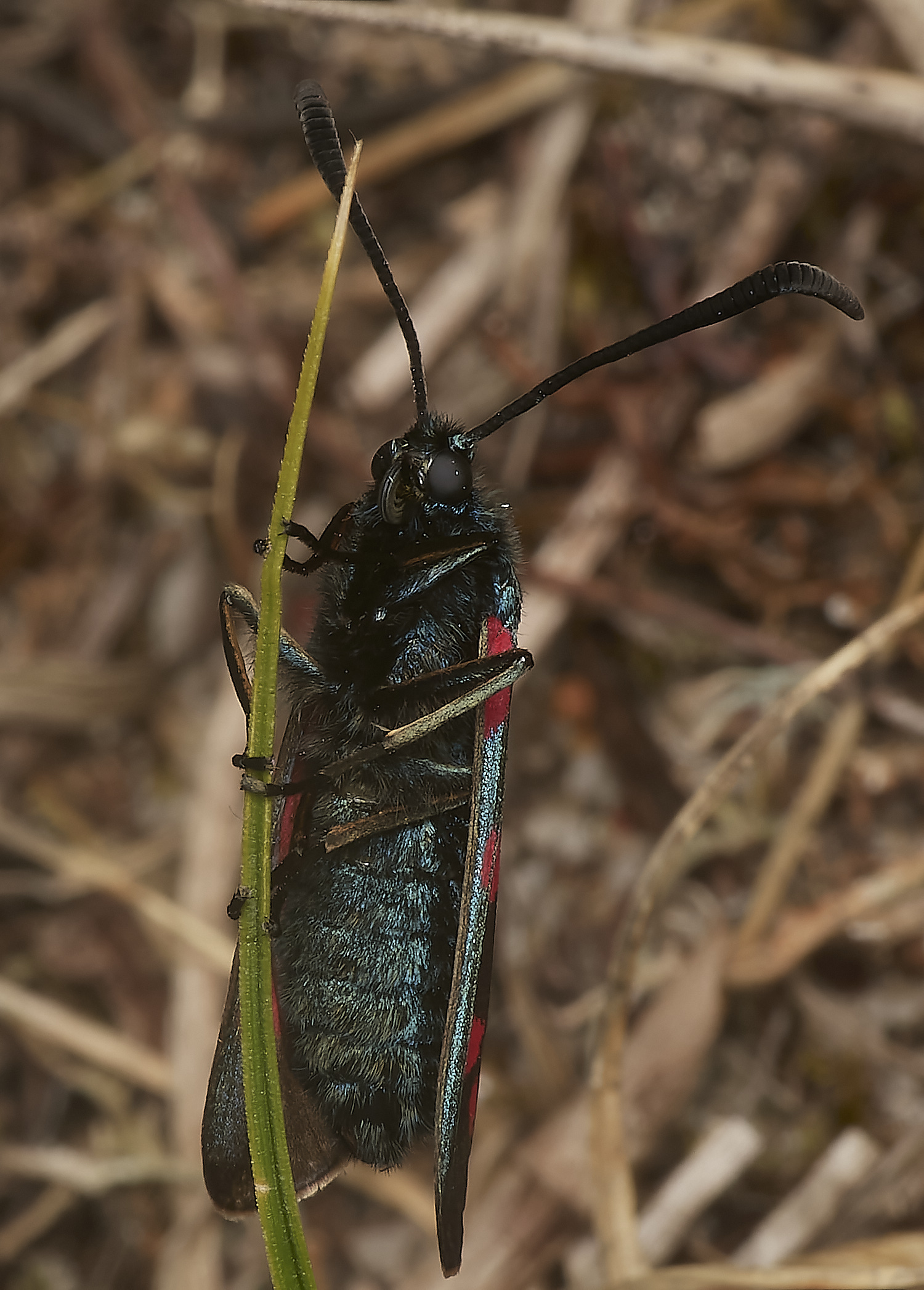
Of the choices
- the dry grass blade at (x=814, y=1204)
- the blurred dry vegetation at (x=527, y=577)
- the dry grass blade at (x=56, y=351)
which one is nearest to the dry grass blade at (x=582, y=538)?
the blurred dry vegetation at (x=527, y=577)

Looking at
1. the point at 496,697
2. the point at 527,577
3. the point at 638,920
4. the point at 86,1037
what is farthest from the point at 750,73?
the point at 86,1037

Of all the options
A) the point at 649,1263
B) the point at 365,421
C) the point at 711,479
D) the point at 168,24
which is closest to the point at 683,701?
the point at 711,479

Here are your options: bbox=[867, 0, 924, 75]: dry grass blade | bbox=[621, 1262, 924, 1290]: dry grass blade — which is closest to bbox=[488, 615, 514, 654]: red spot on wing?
bbox=[621, 1262, 924, 1290]: dry grass blade

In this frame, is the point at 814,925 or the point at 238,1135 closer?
the point at 238,1135

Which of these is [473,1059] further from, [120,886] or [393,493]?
[120,886]

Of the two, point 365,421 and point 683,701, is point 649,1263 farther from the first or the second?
point 365,421

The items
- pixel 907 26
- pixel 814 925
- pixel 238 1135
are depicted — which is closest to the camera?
pixel 238 1135

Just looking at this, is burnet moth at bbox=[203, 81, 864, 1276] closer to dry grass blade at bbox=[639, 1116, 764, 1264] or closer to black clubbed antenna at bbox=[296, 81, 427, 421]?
black clubbed antenna at bbox=[296, 81, 427, 421]
